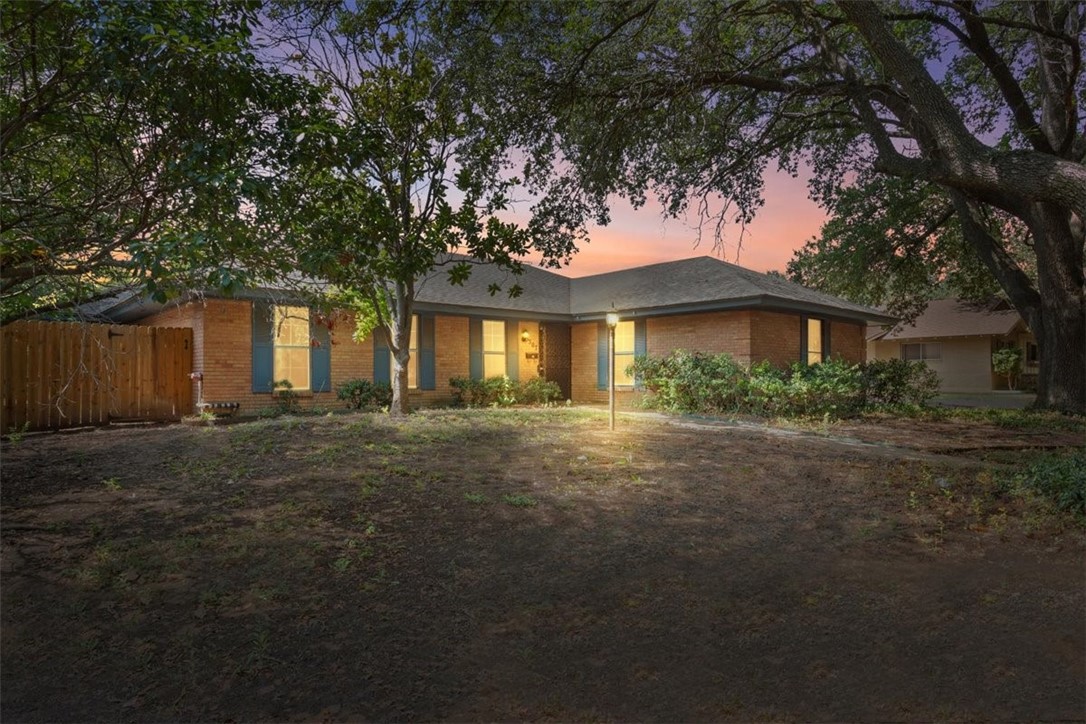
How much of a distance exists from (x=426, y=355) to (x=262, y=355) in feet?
12.9

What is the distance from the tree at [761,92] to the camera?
24.3 ft

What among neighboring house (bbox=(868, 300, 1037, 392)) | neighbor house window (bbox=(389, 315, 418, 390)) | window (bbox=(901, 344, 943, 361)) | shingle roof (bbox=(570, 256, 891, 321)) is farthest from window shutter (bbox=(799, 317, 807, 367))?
window (bbox=(901, 344, 943, 361))

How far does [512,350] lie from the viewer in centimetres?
1762

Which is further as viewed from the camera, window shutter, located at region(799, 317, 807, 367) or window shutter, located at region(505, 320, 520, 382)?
window shutter, located at region(505, 320, 520, 382)

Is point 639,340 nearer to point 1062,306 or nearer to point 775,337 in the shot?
point 775,337

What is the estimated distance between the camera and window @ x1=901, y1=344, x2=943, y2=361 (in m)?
29.6

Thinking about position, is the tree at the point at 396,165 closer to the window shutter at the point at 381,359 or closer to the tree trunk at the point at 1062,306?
the window shutter at the point at 381,359

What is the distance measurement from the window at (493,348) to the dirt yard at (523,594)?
1018 centimetres

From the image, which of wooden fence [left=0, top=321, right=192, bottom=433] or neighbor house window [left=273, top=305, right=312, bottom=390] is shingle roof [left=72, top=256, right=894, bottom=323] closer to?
wooden fence [left=0, top=321, right=192, bottom=433]

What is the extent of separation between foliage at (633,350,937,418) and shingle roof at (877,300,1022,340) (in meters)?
12.2

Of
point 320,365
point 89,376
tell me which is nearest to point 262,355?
point 320,365

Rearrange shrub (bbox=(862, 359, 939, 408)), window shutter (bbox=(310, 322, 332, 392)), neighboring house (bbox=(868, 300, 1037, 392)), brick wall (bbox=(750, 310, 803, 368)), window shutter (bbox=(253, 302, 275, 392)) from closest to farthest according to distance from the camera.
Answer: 1. window shutter (bbox=(253, 302, 275, 392))
2. window shutter (bbox=(310, 322, 332, 392))
3. shrub (bbox=(862, 359, 939, 408))
4. brick wall (bbox=(750, 310, 803, 368))
5. neighboring house (bbox=(868, 300, 1037, 392))

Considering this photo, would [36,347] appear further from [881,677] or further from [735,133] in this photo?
[881,677]

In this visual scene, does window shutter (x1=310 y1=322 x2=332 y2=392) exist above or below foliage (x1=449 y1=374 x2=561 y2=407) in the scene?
above
